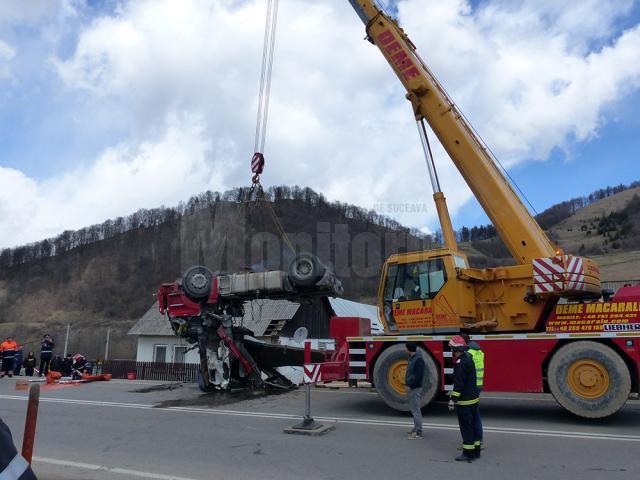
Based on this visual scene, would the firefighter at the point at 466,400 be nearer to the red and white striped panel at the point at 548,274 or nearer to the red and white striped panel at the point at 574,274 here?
the red and white striped panel at the point at 548,274

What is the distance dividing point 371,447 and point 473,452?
154 centimetres

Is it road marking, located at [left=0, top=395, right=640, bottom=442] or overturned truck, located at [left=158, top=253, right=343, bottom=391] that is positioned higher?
overturned truck, located at [left=158, top=253, right=343, bottom=391]

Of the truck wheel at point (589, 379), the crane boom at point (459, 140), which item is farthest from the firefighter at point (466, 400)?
the crane boom at point (459, 140)

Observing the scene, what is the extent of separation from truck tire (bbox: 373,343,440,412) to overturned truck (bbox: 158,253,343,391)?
10.4ft

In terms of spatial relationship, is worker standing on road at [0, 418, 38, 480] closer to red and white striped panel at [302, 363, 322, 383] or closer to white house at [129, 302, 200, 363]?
red and white striped panel at [302, 363, 322, 383]

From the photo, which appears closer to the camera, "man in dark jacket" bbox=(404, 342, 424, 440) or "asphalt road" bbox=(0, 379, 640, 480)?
"asphalt road" bbox=(0, 379, 640, 480)

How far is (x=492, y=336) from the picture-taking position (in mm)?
10117

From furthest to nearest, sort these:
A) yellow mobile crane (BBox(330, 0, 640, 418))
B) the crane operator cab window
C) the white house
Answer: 1. the white house
2. the crane operator cab window
3. yellow mobile crane (BBox(330, 0, 640, 418))

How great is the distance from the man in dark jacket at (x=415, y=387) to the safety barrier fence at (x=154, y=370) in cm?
1401

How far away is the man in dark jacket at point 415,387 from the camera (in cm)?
824

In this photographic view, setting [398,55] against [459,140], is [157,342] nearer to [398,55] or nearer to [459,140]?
[398,55]

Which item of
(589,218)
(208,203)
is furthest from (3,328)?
(589,218)

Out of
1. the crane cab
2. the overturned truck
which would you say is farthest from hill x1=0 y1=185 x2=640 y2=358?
the crane cab

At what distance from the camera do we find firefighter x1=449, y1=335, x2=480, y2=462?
6.83 metres
